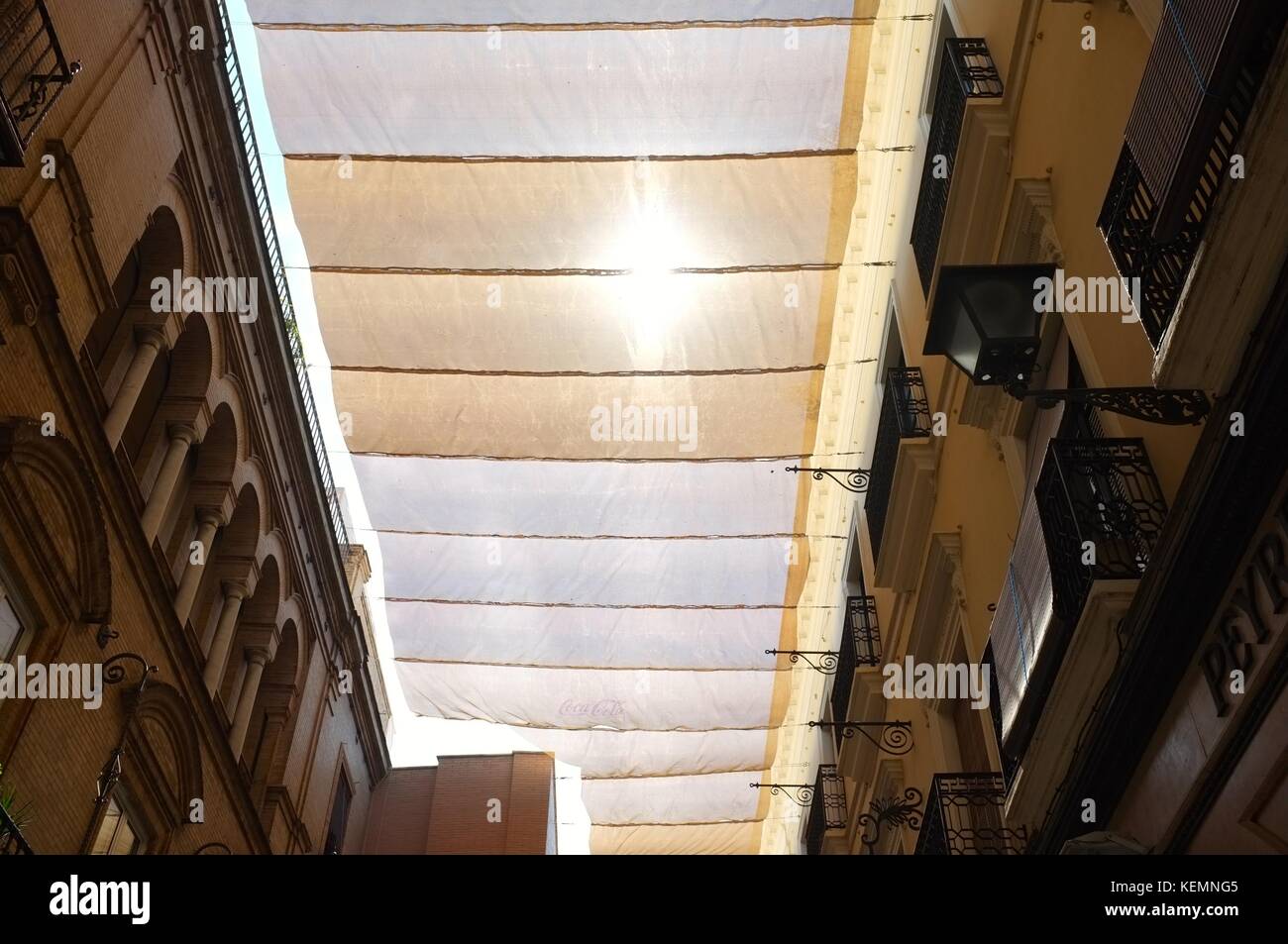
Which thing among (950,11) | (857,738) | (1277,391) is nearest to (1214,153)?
(1277,391)

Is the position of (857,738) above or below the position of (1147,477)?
above

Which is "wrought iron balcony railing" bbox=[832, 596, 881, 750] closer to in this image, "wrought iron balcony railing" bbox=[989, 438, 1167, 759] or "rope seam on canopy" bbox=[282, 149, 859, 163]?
"rope seam on canopy" bbox=[282, 149, 859, 163]

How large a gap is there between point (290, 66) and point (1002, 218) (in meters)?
7.68

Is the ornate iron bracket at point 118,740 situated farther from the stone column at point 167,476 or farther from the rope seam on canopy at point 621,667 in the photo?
the rope seam on canopy at point 621,667

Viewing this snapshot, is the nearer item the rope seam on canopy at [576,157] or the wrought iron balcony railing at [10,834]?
the wrought iron balcony railing at [10,834]

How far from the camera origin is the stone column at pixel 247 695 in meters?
13.0

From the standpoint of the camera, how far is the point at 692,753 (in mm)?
19766

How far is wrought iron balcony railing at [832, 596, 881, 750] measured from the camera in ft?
43.0

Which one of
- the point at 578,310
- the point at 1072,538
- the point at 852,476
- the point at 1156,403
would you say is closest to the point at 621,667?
the point at 852,476

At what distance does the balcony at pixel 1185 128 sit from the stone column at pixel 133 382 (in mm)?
7778

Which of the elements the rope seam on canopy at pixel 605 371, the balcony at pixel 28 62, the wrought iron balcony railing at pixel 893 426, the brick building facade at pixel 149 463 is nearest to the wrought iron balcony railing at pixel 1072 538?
the wrought iron balcony railing at pixel 893 426

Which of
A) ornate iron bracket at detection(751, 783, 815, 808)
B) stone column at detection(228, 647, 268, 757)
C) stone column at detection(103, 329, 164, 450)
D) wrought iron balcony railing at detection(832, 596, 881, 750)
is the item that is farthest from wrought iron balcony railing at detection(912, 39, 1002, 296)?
ornate iron bracket at detection(751, 783, 815, 808)
